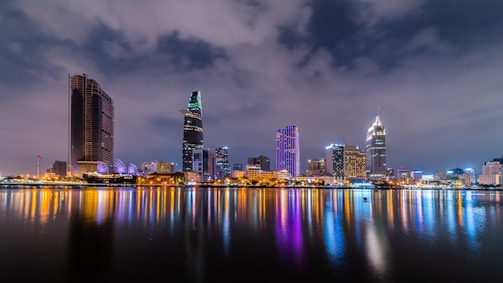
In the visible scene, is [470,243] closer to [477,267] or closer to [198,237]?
[477,267]

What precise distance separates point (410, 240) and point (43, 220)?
34.6 m

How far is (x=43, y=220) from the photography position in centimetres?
3488

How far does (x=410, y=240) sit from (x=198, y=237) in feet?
54.0

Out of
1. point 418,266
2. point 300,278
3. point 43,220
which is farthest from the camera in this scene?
point 43,220

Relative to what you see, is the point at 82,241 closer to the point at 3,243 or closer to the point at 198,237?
the point at 3,243

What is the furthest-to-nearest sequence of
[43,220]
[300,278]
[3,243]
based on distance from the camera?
[43,220] < [3,243] < [300,278]

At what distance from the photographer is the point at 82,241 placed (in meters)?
24.3

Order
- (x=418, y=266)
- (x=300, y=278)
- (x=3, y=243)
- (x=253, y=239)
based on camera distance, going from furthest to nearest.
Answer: (x=253, y=239) → (x=3, y=243) → (x=418, y=266) → (x=300, y=278)

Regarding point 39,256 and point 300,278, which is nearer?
point 300,278

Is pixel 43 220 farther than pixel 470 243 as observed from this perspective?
Yes

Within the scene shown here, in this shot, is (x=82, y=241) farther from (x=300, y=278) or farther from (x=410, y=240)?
(x=410, y=240)

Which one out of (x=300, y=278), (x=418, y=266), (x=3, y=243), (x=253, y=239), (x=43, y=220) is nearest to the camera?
(x=300, y=278)

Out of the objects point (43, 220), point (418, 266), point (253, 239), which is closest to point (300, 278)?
point (418, 266)

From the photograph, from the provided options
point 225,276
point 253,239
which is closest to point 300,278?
point 225,276
